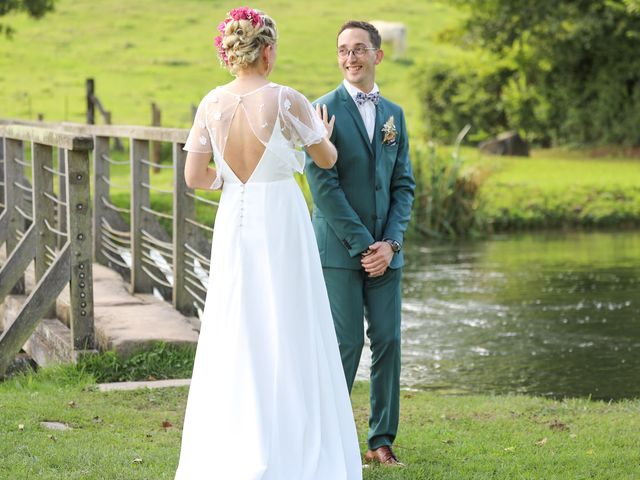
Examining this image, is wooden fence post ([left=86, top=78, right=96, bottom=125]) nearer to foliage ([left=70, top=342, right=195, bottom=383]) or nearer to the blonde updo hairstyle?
foliage ([left=70, top=342, right=195, bottom=383])

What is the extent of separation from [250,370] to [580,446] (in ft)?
7.55

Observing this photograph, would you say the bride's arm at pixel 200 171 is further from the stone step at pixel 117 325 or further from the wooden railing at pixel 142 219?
the stone step at pixel 117 325

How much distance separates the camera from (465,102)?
106 ft

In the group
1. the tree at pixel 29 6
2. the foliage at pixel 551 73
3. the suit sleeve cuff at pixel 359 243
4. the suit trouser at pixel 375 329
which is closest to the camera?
the suit sleeve cuff at pixel 359 243

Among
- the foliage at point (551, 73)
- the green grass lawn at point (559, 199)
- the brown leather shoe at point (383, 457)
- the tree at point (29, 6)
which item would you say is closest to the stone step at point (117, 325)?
the brown leather shoe at point (383, 457)

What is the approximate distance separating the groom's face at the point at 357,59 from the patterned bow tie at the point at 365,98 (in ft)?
0.16

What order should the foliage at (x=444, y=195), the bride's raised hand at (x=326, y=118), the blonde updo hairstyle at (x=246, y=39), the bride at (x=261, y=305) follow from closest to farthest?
the blonde updo hairstyle at (x=246, y=39) → the bride at (x=261, y=305) → the bride's raised hand at (x=326, y=118) → the foliage at (x=444, y=195)

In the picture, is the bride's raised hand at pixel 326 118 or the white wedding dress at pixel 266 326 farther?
the bride's raised hand at pixel 326 118

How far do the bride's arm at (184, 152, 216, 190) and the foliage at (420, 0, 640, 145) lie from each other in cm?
2391

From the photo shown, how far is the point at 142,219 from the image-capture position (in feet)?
32.8

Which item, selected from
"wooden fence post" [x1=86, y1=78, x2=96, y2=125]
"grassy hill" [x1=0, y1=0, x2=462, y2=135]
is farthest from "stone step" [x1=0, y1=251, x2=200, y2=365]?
"grassy hill" [x1=0, y1=0, x2=462, y2=135]

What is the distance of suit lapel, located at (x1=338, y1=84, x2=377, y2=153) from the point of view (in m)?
5.78

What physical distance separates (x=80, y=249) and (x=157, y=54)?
106ft

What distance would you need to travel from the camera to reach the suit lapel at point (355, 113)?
5.78 metres
